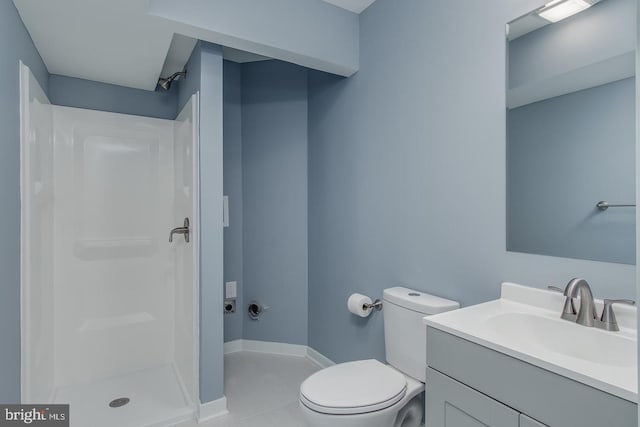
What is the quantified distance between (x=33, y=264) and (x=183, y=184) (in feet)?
2.93

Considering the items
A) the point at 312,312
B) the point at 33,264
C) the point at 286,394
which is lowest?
the point at 286,394

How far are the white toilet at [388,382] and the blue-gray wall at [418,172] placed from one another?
0.17m

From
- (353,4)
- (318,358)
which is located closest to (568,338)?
(318,358)

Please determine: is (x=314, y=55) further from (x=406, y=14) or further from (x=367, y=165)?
(x=367, y=165)

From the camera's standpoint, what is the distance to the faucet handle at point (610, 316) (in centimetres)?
105

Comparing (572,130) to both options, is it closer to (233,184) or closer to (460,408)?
(460,408)

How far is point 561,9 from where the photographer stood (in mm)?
1250

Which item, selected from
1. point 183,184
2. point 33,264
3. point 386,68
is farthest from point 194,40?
point 33,264

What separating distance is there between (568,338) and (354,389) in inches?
32.4

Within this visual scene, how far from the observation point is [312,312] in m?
2.77

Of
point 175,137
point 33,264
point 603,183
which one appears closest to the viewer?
point 603,183

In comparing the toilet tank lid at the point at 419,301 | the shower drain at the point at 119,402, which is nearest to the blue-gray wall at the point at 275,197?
the shower drain at the point at 119,402

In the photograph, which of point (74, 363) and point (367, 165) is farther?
point (74, 363)

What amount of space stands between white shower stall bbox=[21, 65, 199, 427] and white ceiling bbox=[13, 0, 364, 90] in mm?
247
